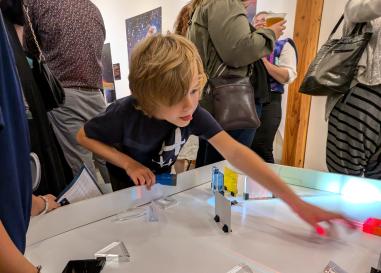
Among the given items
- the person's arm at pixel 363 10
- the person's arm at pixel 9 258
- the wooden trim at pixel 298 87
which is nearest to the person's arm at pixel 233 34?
the person's arm at pixel 363 10

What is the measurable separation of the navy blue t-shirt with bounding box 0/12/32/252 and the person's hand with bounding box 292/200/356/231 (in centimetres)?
50

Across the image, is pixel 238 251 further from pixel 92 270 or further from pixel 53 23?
pixel 53 23

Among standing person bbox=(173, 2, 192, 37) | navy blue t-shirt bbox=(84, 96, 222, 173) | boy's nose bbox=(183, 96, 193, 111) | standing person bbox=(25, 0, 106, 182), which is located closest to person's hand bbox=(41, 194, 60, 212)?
navy blue t-shirt bbox=(84, 96, 222, 173)

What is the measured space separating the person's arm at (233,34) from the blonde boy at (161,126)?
0.29 meters

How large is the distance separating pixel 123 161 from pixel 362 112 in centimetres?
75

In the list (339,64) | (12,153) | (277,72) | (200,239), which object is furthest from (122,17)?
(12,153)

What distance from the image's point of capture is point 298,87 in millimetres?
2172

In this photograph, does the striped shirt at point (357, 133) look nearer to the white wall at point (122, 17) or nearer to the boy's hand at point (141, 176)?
the boy's hand at point (141, 176)

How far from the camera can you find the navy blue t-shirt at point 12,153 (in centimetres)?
32

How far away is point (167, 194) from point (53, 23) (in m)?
0.69

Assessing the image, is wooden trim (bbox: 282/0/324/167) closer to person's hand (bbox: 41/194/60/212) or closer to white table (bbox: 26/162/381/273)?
white table (bbox: 26/162/381/273)

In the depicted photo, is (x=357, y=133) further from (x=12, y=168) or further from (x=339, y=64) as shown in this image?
(x=12, y=168)

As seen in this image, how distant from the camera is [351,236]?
0.58 m

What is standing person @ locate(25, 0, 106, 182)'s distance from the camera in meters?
1.01
